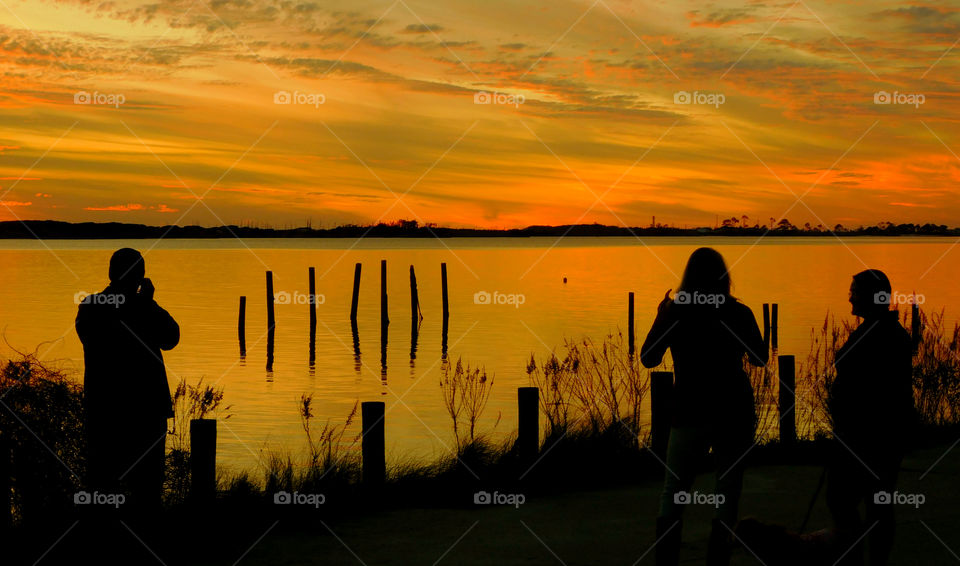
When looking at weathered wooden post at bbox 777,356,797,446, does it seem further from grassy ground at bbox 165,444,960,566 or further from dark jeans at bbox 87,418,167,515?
dark jeans at bbox 87,418,167,515

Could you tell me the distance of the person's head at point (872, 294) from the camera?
6.02 meters

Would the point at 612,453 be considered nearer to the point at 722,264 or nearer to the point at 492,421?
the point at 722,264

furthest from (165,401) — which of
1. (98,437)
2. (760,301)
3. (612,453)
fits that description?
(760,301)

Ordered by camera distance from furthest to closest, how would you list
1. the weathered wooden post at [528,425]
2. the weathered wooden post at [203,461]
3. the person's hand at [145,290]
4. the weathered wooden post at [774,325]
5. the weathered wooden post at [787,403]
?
the weathered wooden post at [774,325], the weathered wooden post at [787,403], the weathered wooden post at [528,425], the weathered wooden post at [203,461], the person's hand at [145,290]

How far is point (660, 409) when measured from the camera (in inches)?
461

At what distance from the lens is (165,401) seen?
25.3 ft

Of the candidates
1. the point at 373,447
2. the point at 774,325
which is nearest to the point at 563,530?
the point at 373,447

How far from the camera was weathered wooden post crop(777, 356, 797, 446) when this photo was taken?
42.0ft

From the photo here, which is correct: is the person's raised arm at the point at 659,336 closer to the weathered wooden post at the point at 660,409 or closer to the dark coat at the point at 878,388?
the dark coat at the point at 878,388

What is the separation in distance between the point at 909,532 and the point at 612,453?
433 centimetres

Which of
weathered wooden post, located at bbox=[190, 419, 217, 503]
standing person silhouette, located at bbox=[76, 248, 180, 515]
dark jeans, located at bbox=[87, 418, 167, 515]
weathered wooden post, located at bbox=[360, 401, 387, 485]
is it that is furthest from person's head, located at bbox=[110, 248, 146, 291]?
weathered wooden post, located at bbox=[360, 401, 387, 485]

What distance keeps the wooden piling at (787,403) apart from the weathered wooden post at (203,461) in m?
7.52

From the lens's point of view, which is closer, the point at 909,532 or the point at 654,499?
the point at 909,532

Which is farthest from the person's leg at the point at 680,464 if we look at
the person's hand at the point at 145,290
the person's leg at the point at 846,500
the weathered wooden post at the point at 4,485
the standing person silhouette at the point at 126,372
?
the weathered wooden post at the point at 4,485
